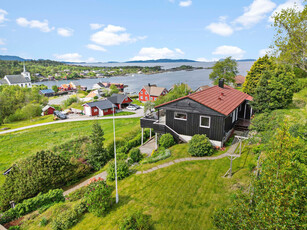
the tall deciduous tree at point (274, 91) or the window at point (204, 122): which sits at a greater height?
the tall deciduous tree at point (274, 91)

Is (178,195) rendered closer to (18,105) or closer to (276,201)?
(276,201)

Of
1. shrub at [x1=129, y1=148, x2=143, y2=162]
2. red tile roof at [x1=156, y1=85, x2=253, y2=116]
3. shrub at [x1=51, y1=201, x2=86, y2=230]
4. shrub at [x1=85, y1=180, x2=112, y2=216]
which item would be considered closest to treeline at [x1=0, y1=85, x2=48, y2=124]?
shrub at [x1=129, y1=148, x2=143, y2=162]

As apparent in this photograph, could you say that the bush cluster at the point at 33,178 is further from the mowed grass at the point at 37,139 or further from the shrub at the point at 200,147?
the shrub at the point at 200,147

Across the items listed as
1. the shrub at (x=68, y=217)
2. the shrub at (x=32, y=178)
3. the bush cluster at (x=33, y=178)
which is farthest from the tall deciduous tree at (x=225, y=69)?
the shrub at (x=68, y=217)

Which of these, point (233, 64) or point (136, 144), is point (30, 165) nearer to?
point (136, 144)

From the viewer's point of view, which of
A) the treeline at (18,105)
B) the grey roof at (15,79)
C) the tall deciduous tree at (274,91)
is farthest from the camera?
the grey roof at (15,79)

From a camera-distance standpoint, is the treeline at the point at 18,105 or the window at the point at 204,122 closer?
the window at the point at 204,122

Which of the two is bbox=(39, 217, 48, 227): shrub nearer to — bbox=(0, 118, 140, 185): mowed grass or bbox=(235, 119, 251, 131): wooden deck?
bbox=(0, 118, 140, 185): mowed grass

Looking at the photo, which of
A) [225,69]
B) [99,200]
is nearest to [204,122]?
[99,200]

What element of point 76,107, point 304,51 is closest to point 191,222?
point 304,51
